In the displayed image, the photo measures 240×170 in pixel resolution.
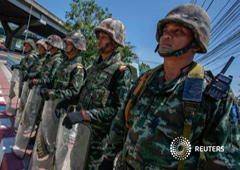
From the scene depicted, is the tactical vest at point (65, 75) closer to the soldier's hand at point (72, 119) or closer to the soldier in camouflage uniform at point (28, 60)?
the soldier's hand at point (72, 119)

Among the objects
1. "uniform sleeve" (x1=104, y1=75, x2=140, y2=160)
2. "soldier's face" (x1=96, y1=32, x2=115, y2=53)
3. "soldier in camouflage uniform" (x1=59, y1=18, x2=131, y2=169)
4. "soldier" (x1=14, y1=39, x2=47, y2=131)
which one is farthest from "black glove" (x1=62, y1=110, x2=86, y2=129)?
"soldier" (x1=14, y1=39, x2=47, y2=131)

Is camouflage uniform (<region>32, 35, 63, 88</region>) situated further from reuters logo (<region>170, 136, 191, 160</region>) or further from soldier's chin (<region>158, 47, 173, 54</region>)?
reuters logo (<region>170, 136, 191, 160</region>)

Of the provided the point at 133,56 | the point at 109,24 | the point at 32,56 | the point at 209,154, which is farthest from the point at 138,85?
the point at 133,56

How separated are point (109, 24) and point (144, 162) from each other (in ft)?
6.15

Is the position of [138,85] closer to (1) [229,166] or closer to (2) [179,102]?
(2) [179,102]

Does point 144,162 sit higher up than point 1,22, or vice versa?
point 1,22

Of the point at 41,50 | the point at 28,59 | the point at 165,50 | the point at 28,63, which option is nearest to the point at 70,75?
the point at 165,50

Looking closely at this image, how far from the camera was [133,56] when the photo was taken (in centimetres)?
1064

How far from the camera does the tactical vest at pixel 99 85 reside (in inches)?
84.8

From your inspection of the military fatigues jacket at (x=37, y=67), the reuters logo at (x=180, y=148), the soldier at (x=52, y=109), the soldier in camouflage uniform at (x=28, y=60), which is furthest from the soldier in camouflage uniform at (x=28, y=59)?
the reuters logo at (x=180, y=148)

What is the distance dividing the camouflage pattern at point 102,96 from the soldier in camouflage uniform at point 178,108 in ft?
1.44

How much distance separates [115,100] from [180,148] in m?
1.05

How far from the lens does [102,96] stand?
2.15 m

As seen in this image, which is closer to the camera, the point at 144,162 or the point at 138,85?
the point at 144,162
